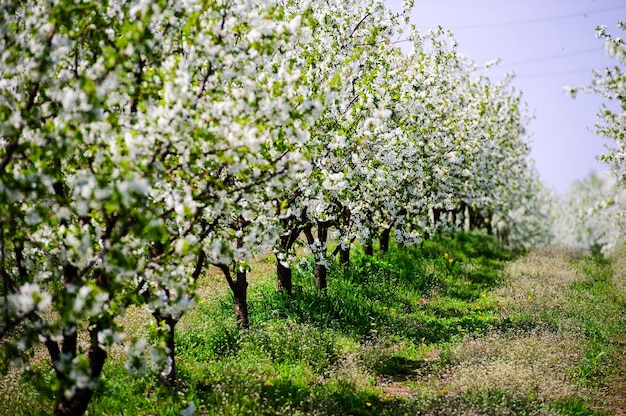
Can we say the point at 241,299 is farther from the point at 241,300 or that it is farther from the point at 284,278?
the point at 284,278

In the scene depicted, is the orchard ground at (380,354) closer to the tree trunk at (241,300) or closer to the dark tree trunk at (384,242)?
the tree trunk at (241,300)

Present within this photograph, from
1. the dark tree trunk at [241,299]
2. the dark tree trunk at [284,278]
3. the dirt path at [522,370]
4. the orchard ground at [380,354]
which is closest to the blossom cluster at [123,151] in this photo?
the orchard ground at [380,354]

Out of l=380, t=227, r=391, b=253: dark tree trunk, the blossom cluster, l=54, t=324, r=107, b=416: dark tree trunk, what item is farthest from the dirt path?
l=380, t=227, r=391, b=253: dark tree trunk

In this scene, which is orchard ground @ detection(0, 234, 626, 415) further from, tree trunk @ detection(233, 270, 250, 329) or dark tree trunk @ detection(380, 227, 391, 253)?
dark tree trunk @ detection(380, 227, 391, 253)

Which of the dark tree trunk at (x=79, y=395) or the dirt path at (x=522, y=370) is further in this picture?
the dirt path at (x=522, y=370)

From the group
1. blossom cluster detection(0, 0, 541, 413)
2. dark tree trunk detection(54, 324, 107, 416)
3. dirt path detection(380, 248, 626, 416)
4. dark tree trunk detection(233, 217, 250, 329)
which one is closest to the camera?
blossom cluster detection(0, 0, 541, 413)

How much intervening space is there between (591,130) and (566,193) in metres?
80.2

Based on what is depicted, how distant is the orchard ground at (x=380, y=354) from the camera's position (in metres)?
9.05

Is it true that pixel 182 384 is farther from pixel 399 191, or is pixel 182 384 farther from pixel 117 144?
pixel 399 191

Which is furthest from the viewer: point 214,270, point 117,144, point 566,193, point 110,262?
point 566,193

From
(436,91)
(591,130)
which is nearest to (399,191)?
(436,91)

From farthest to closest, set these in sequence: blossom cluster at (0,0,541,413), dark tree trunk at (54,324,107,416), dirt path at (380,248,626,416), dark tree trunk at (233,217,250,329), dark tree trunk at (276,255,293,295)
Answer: dark tree trunk at (276,255,293,295), dark tree trunk at (233,217,250,329), dirt path at (380,248,626,416), dark tree trunk at (54,324,107,416), blossom cluster at (0,0,541,413)

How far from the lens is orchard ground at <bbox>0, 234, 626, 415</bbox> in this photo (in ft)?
29.7

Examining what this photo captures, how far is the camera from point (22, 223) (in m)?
6.11
